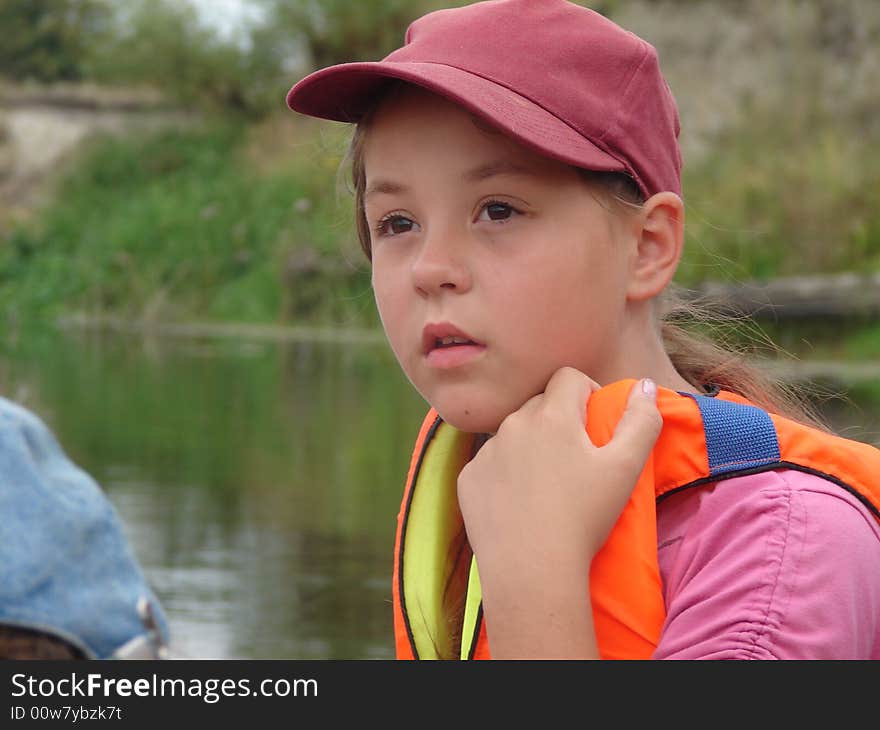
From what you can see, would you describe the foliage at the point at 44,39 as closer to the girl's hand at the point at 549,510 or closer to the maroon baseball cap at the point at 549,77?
the maroon baseball cap at the point at 549,77

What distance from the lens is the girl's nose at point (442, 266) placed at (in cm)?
114

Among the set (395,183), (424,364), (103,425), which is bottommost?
(424,364)

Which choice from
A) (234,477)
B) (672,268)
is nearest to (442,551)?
(672,268)

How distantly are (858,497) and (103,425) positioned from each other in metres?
7.94

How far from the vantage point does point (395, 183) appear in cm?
118

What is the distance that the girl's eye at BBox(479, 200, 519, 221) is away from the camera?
115cm

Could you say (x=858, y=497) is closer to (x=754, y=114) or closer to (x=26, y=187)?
(x=754, y=114)

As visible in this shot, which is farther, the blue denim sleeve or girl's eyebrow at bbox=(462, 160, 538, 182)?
the blue denim sleeve

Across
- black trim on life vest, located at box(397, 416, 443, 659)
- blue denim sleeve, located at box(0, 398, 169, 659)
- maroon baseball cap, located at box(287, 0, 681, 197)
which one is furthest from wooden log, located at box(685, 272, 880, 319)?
maroon baseball cap, located at box(287, 0, 681, 197)

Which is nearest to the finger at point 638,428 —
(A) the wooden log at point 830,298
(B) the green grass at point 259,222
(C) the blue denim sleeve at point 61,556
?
(C) the blue denim sleeve at point 61,556

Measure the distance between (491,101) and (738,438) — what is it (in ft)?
1.02

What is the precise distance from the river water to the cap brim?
220cm

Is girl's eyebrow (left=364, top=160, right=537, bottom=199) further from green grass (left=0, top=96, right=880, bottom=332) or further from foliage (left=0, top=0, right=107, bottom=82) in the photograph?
foliage (left=0, top=0, right=107, bottom=82)

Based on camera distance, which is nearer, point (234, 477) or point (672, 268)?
point (672, 268)
